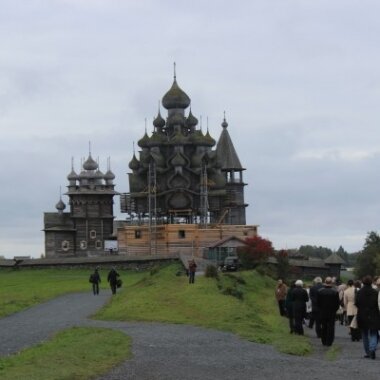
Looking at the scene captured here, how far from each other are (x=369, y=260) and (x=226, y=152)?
25985 millimetres

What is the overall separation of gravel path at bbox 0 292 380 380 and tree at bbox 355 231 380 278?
4997cm

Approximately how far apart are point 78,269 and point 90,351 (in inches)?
2199

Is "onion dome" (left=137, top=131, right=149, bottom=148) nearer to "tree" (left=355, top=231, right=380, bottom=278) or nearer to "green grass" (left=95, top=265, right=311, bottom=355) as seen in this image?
"tree" (left=355, top=231, right=380, bottom=278)

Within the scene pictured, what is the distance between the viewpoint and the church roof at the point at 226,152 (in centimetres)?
9877

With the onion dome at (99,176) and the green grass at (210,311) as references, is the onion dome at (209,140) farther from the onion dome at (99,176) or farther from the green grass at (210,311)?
the green grass at (210,311)

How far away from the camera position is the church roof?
9877cm

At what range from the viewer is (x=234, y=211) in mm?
98438

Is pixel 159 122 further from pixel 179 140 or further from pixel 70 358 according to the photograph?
pixel 70 358

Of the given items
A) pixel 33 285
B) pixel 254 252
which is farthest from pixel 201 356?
pixel 254 252

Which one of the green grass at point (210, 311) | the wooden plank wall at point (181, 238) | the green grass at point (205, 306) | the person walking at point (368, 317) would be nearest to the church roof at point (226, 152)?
the wooden plank wall at point (181, 238)

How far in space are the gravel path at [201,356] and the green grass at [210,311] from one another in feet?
2.60

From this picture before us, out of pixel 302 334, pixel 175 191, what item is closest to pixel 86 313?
pixel 302 334

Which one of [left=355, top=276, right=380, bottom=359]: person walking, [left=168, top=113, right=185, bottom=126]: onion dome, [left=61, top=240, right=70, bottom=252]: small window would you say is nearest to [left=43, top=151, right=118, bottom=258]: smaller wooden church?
[left=61, top=240, right=70, bottom=252]: small window

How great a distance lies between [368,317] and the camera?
18.9 meters
